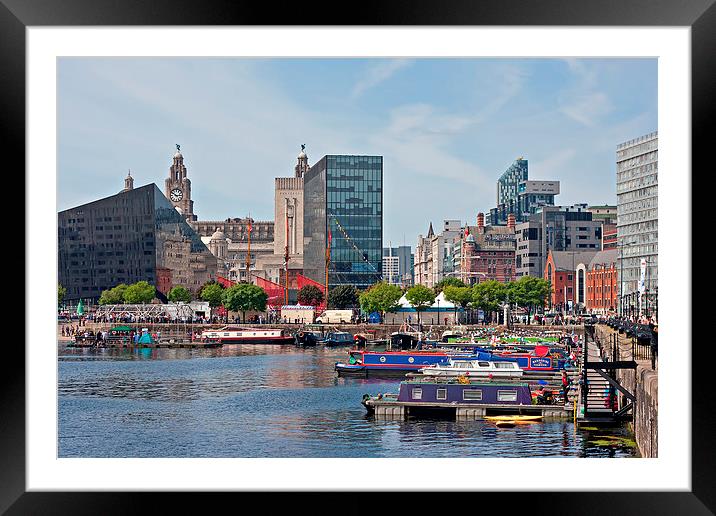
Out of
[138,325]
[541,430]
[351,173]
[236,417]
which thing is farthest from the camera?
[351,173]

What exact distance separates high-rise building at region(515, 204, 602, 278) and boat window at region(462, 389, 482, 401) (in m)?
40.2

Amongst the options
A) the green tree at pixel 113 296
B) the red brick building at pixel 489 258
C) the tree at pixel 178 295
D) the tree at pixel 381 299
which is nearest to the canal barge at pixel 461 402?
the tree at pixel 381 299

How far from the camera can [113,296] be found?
4175 centimetres

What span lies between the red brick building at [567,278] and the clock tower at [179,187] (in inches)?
1923

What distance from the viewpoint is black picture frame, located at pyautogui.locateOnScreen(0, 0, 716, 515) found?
4059 mm

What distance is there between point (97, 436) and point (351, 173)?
127ft

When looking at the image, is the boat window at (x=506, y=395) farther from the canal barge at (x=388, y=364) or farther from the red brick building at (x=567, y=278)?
the red brick building at (x=567, y=278)

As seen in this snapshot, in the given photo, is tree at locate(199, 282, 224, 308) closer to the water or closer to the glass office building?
the glass office building

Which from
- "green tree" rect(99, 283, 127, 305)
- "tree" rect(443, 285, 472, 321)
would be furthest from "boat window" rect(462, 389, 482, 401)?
"green tree" rect(99, 283, 127, 305)

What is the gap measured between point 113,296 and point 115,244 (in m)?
3.35

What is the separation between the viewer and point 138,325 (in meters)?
38.5
